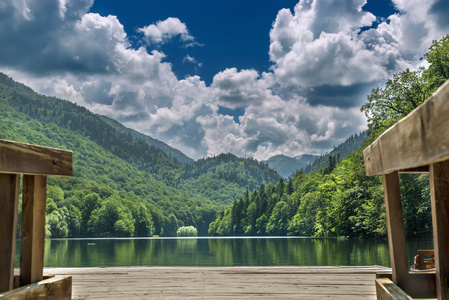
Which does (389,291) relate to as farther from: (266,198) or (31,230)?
(266,198)

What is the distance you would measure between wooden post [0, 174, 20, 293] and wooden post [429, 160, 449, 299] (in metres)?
2.66

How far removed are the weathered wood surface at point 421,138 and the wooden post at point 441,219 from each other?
0.64ft

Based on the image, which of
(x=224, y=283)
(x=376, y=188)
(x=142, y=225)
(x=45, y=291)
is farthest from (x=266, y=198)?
(x=45, y=291)

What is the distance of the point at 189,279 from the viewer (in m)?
7.63

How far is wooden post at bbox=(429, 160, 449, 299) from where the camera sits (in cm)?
221

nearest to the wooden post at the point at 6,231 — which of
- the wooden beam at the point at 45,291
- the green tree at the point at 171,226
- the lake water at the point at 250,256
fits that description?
the wooden beam at the point at 45,291

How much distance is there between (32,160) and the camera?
336 centimetres

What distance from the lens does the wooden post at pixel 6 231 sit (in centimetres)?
316

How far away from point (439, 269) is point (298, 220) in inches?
3137

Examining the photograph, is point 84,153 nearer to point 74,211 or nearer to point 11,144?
point 74,211

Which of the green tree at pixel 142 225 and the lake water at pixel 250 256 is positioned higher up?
the green tree at pixel 142 225

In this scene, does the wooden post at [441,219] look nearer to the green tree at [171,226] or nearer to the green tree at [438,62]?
the green tree at [438,62]

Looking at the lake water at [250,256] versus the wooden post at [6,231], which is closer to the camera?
the wooden post at [6,231]

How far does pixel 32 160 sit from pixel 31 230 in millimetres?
695
